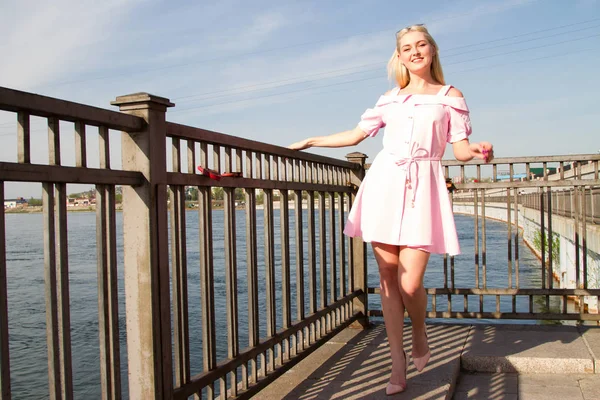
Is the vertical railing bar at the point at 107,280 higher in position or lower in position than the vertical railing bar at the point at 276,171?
lower

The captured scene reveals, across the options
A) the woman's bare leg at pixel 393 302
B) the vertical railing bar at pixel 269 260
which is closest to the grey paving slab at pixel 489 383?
the woman's bare leg at pixel 393 302

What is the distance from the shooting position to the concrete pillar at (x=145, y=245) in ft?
6.93

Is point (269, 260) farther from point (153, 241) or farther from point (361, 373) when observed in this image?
point (153, 241)

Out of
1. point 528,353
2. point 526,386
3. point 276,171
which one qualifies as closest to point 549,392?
point 526,386

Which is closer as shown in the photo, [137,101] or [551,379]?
[137,101]

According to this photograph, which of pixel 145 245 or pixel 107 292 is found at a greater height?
pixel 145 245

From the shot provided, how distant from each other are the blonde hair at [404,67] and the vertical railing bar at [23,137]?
1954 millimetres

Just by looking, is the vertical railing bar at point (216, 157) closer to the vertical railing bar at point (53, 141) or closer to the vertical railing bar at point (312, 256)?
the vertical railing bar at point (53, 141)

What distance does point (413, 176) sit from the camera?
284 cm

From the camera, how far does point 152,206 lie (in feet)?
7.02

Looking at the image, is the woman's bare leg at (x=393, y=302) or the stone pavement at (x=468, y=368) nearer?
the woman's bare leg at (x=393, y=302)

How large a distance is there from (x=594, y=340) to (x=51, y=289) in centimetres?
372

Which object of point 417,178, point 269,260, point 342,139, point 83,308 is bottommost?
point 83,308

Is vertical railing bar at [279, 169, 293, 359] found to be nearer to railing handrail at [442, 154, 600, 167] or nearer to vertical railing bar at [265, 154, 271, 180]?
vertical railing bar at [265, 154, 271, 180]
